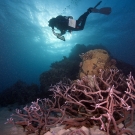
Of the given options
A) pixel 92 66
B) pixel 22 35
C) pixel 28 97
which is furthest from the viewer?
pixel 22 35

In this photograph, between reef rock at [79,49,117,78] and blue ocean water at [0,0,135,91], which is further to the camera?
blue ocean water at [0,0,135,91]

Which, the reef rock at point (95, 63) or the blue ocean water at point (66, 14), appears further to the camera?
the blue ocean water at point (66, 14)

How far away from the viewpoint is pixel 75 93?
4.90 m

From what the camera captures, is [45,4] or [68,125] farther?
[45,4]

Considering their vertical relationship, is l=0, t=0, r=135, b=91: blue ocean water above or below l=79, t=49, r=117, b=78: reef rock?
above

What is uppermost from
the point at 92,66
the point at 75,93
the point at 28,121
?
the point at 92,66

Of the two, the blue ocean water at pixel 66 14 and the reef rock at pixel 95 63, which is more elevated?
the blue ocean water at pixel 66 14

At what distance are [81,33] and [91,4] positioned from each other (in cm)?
855

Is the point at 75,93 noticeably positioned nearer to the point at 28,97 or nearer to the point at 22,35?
the point at 28,97

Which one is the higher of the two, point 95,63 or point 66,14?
point 66,14

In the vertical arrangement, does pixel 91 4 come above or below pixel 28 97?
above

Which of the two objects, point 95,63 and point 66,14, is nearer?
point 95,63

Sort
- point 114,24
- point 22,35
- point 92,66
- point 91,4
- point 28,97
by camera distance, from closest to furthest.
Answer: point 92,66 → point 28,97 → point 91,4 → point 114,24 → point 22,35

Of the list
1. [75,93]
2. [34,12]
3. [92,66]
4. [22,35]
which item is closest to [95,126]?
[75,93]
